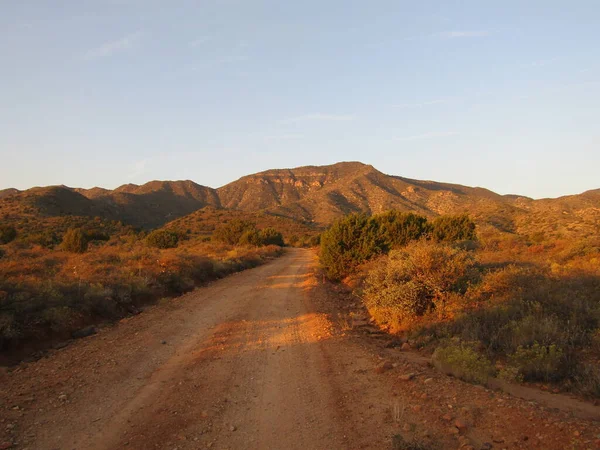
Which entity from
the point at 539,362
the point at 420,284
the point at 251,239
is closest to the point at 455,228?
the point at 420,284

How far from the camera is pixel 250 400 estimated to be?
5379 mm

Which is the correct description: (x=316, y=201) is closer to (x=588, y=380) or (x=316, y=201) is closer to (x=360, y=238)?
(x=360, y=238)

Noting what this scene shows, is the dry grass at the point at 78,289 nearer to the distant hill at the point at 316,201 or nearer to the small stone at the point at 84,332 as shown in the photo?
the small stone at the point at 84,332

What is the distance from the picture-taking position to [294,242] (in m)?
60.9

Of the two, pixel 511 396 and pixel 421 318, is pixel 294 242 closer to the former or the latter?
pixel 421 318

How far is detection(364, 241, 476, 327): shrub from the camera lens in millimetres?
9172

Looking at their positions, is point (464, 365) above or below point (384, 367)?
above

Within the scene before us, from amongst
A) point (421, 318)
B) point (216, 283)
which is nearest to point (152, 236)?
point (216, 283)

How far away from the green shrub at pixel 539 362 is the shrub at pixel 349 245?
1101 centimetres

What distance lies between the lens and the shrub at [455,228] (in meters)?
26.2

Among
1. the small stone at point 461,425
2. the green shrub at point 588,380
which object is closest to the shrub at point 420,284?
the green shrub at point 588,380

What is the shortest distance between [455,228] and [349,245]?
12.2 meters

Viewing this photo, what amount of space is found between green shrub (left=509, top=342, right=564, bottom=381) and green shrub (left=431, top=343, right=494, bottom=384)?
491mm

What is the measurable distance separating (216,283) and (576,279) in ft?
45.8
